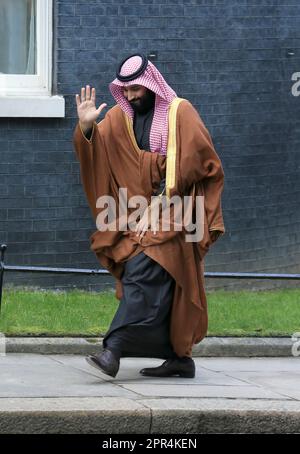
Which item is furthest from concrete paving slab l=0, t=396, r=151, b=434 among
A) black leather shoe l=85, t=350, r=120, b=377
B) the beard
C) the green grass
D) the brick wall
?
the brick wall

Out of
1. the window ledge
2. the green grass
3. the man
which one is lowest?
the green grass

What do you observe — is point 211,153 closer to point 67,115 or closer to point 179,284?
point 179,284

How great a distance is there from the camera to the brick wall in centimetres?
1202

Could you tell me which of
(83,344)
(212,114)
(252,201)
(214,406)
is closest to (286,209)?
(252,201)

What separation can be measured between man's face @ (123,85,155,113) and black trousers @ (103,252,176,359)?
0.99 m

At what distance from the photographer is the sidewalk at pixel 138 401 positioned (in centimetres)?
742

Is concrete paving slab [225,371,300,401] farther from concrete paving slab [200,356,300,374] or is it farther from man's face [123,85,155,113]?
man's face [123,85,155,113]

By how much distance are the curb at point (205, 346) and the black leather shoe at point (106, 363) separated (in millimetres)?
1335

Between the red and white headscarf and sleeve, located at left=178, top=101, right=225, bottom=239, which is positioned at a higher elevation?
the red and white headscarf

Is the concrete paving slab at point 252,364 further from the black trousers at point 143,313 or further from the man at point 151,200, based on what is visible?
the black trousers at point 143,313

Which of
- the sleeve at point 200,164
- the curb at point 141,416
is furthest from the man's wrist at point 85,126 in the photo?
the curb at point 141,416

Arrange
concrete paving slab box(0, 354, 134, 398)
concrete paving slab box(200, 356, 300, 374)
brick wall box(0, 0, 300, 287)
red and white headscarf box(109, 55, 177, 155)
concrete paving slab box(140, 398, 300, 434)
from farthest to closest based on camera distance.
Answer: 1. brick wall box(0, 0, 300, 287)
2. concrete paving slab box(200, 356, 300, 374)
3. red and white headscarf box(109, 55, 177, 155)
4. concrete paving slab box(0, 354, 134, 398)
5. concrete paving slab box(140, 398, 300, 434)

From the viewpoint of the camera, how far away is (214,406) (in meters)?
7.70
